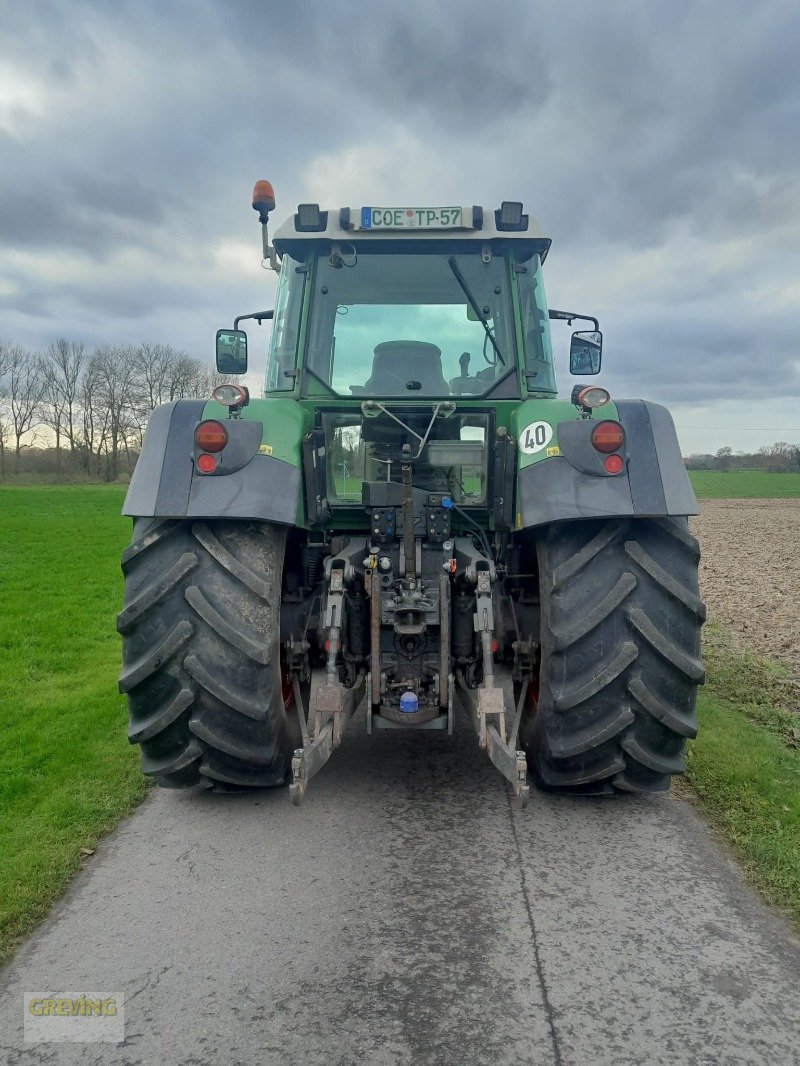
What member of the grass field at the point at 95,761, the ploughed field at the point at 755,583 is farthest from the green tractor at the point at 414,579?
the ploughed field at the point at 755,583

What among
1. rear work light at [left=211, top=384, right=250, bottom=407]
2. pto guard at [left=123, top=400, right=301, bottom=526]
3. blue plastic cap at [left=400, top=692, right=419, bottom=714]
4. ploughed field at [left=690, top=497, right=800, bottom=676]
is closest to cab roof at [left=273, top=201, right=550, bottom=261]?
rear work light at [left=211, top=384, right=250, bottom=407]

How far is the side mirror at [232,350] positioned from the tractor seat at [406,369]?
99 centimetres

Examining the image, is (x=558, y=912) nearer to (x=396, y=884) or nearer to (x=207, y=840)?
(x=396, y=884)

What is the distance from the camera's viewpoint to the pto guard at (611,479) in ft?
10.8

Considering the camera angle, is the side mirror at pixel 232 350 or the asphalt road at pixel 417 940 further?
the side mirror at pixel 232 350

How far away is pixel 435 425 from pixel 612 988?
2589mm

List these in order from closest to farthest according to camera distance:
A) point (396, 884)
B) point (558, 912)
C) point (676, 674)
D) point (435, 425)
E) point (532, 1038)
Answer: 1. point (532, 1038)
2. point (558, 912)
3. point (396, 884)
4. point (676, 674)
5. point (435, 425)

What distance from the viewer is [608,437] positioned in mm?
3377

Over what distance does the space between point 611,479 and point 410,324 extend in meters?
1.61

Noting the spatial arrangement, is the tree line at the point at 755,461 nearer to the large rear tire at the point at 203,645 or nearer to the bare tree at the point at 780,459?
the bare tree at the point at 780,459

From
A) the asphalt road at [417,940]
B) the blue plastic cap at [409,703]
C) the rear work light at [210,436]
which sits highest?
the rear work light at [210,436]

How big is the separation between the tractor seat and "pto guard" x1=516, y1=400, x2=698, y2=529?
94cm

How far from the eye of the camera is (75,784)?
161 inches

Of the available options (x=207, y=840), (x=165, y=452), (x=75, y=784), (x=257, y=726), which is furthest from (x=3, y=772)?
(x=165, y=452)
